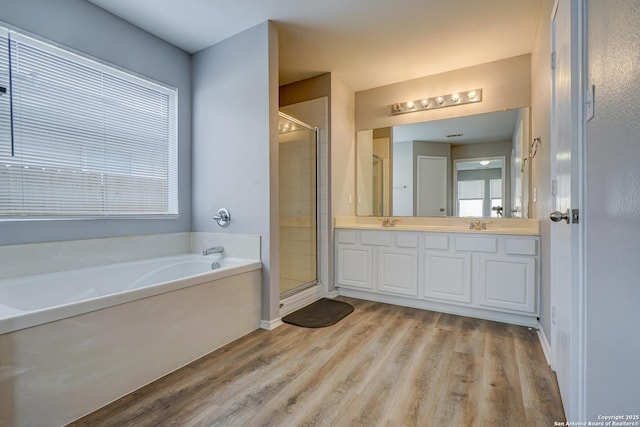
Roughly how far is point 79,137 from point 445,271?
10.8ft

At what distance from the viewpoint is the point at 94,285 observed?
215cm

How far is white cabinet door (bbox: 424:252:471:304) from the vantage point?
2678 millimetres

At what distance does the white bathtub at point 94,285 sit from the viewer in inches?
52.2

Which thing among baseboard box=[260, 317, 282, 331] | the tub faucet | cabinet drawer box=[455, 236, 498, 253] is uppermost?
cabinet drawer box=[455, 236, 498, 253]

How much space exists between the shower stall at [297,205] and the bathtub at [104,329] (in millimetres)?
614

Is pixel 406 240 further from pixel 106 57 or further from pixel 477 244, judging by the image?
pixel 106 57

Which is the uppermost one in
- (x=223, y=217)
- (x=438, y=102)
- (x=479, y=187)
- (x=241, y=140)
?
(x=438, y=102)

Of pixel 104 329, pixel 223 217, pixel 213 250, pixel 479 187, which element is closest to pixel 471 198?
pixel 479 187

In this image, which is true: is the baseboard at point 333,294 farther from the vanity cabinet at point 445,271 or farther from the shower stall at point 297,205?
the shower stall at point 297,205

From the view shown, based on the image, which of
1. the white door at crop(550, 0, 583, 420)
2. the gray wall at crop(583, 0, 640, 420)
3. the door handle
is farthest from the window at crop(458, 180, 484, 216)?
the gray wall at crop(583, 0, 640, 420)

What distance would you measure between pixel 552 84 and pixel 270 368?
95.7 inches

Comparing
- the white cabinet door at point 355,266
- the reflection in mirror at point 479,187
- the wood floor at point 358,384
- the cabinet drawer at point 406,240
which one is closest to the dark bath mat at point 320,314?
the wood floor at point 358,384

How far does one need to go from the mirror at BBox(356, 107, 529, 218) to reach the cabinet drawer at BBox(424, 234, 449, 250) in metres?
0.56

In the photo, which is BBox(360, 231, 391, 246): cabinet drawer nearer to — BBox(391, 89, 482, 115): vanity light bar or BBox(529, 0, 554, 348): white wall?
BBox(529, 0, 554, 348): white wall
